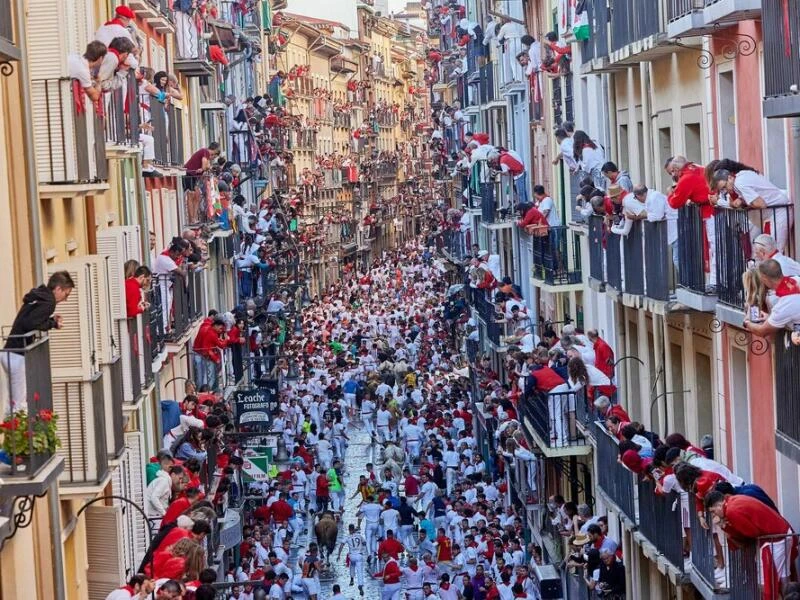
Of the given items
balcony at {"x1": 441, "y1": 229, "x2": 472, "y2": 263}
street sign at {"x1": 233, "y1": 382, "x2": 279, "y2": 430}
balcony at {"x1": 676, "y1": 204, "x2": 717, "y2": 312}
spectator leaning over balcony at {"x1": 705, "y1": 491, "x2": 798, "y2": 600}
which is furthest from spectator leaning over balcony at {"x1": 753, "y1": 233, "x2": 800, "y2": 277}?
balcony at {"x1": 441, "y1": 229, "x2": 472, "y2": 263}

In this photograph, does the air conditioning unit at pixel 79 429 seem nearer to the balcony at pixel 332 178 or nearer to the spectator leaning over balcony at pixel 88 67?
the spectator leaning over balcony at pixel 88 67

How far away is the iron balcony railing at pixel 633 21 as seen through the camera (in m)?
24.6

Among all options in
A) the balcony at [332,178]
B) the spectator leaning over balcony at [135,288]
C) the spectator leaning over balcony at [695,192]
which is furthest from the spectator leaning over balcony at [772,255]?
the balcony at [332,178]

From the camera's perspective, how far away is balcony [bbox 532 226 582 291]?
37.9 metres

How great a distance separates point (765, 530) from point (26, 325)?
21.5ft

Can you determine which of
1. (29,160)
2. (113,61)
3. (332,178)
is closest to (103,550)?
(29,160)

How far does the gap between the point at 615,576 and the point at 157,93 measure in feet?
35.6

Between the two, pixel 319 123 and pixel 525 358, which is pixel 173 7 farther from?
pixel 319 123

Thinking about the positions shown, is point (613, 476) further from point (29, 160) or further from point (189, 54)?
point (189, 54)

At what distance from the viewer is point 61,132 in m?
19.4

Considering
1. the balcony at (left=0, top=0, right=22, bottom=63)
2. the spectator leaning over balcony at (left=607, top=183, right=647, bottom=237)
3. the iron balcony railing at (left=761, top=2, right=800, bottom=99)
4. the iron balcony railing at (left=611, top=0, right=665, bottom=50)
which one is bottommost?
the spectator leaning over balcony at (left=607, top=183, right=647, bottom=237)

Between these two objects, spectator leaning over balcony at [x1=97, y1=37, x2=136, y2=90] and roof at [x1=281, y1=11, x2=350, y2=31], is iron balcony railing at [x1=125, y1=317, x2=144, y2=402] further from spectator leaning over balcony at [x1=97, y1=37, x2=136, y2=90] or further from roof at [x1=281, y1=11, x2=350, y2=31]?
roof at [x1=281, y1=11, x2=350, y2=31]

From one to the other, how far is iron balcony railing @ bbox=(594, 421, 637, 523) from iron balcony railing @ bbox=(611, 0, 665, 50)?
5.36 meters

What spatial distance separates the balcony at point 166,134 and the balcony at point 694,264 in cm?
1303
